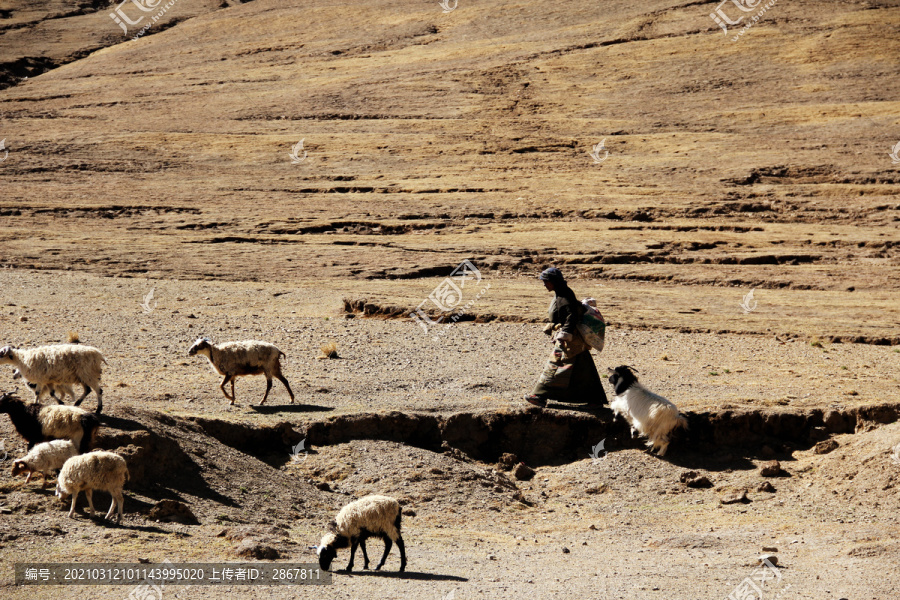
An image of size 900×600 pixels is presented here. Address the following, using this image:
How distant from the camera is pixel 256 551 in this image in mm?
7969

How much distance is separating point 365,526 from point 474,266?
71.0ft

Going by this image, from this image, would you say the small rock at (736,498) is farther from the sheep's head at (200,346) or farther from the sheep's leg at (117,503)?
the sheep's head at (200,346)

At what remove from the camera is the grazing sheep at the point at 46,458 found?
8.57 m

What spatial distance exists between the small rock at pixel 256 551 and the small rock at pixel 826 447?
778 cm

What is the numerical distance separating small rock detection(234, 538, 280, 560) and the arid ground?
0.36 ft

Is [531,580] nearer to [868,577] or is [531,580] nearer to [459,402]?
[868,577]

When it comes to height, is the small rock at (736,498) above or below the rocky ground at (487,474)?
below

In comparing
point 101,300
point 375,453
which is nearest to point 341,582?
point 375,453

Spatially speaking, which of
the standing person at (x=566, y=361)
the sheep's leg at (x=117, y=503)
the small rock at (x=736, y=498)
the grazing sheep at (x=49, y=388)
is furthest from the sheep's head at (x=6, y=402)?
the small rock at (x=736, y=498)

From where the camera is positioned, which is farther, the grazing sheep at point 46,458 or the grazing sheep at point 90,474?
the grazing sheep at point 46,458

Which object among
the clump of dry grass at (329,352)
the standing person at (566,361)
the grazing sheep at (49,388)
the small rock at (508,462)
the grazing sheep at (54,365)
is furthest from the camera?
the clump of dry grass at (329,352)

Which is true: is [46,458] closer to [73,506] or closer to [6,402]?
[73,506]

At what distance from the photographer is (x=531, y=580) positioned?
8.12 meters

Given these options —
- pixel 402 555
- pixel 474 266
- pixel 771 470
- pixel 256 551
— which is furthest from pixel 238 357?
pixel 474 266
